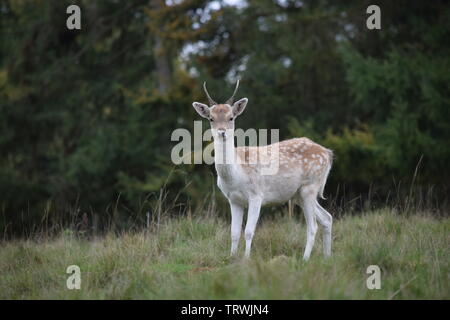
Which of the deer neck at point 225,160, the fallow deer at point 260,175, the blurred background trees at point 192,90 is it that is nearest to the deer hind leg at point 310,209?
the fallow deer at point 260,175

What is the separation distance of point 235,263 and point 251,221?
1011 mm

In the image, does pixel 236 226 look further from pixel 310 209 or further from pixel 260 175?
pixel 310 209

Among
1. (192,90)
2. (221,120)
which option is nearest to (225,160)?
(221,120)

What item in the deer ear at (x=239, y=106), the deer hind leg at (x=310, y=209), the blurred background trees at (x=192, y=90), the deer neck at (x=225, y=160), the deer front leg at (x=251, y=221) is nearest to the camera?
the deer front leg at (x=251, y=221)

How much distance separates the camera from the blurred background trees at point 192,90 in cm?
1502

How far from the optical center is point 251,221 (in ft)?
22.8

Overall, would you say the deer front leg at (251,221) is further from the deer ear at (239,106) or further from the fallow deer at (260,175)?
the deer ear at (239,106)

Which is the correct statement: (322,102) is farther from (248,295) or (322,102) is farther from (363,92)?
(248,295)

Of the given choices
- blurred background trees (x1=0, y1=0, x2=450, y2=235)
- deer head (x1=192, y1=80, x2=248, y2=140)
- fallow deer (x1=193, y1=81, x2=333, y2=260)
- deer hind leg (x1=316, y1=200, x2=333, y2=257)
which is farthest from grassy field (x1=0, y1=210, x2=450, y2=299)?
blurred background trees (x1=0, y1=0, x2=450, y2=235)

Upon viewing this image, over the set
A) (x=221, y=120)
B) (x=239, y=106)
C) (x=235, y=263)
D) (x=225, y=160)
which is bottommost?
(x=235, y=263)

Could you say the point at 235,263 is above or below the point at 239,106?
below

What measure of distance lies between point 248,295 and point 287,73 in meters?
14.2
